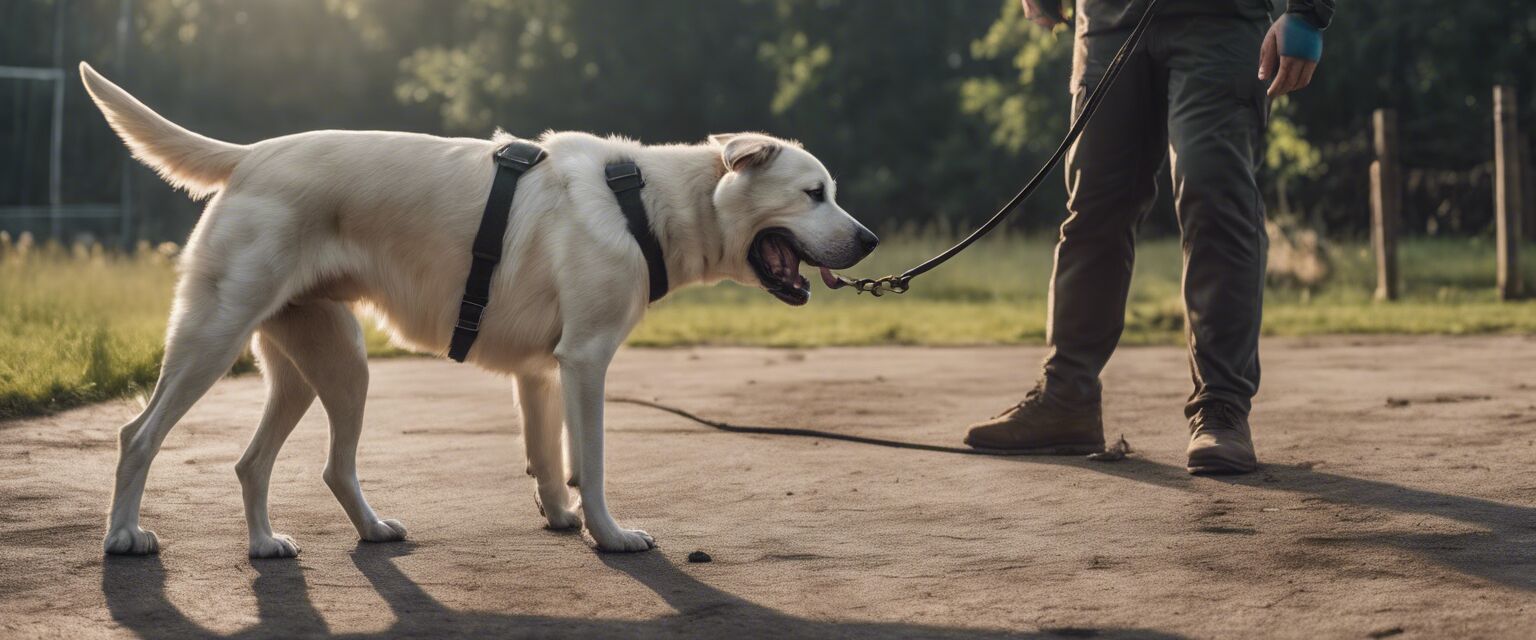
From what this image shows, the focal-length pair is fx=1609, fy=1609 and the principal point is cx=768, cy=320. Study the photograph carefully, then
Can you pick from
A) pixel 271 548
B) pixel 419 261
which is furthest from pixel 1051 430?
pixel 271 548

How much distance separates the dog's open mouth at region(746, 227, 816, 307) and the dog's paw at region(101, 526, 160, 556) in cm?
184

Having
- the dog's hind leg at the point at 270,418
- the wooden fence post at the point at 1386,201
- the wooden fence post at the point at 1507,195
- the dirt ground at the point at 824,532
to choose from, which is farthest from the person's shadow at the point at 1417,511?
the wooden fence post at the point at 1386,201

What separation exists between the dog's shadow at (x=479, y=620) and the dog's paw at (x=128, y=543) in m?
0.19

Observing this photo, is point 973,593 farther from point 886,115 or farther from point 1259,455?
point 886,115

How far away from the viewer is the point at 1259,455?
19.2 ft

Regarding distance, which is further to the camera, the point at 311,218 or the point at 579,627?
the point at 311,218

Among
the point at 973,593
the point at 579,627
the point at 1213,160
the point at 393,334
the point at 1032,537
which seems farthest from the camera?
the point at 1213,160

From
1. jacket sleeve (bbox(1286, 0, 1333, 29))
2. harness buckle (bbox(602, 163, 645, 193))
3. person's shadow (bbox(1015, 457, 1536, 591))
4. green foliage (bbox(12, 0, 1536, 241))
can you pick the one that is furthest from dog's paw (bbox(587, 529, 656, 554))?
green foliage (bbox(12, 0, 1536, 241))

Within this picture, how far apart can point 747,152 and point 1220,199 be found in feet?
6.20

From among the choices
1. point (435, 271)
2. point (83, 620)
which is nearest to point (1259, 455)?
point (435, 271)

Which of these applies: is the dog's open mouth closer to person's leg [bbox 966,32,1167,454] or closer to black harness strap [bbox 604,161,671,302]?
black harness strap [bbox 604,161,671,302]

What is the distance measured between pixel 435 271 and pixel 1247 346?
286 centimetres

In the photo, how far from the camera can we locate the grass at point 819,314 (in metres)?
8.05

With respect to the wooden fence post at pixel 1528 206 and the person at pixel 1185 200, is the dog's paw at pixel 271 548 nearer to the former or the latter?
the person at pixel 1185 200
